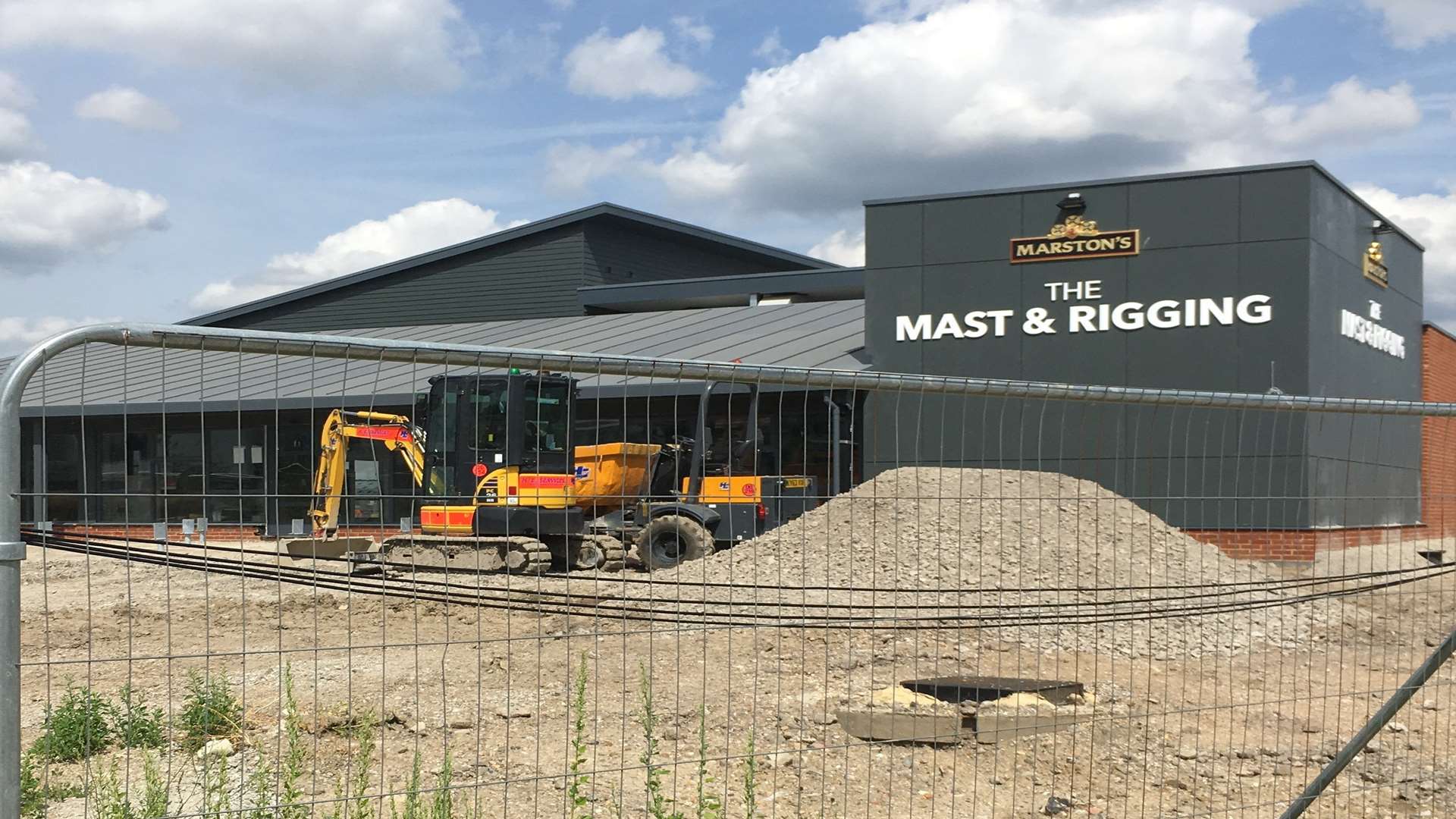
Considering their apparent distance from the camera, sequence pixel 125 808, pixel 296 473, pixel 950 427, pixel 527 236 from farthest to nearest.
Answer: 1. pixel 527 236
2. pixel 950 427
3. pixel 296 473
4. pixel 125 808

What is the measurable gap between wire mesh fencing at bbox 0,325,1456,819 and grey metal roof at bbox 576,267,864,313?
2183cm

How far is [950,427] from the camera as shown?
63.9 feet

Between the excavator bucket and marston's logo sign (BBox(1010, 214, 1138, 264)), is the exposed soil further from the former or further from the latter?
marston's logo sign (BBox(1010, 214, 1138, 264))

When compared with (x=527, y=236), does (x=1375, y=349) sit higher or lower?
lower

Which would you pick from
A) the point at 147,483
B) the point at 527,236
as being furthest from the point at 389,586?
the point at 527,236

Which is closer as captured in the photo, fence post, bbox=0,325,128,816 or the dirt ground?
fence post, bbox=0,325,128,816

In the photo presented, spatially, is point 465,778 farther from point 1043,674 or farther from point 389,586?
point 1043,674

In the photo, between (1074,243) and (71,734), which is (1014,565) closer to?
(71,734)

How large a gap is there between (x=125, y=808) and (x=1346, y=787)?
18.9ft

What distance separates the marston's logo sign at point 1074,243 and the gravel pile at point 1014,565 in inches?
424

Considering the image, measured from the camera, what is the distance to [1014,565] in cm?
619

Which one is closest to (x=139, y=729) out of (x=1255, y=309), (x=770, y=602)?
(x=770, y=602)

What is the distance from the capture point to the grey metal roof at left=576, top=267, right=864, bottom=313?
33312mm

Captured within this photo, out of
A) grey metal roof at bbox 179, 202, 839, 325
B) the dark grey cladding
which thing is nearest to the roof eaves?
grey metal roof at bbox 179, 202, 839, 325
